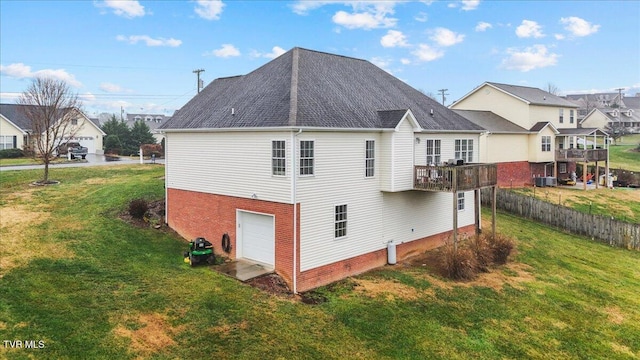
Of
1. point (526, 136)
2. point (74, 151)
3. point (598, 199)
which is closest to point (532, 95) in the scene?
point (526, 136)

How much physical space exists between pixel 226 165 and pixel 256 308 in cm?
682

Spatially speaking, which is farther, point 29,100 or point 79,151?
point 79,151

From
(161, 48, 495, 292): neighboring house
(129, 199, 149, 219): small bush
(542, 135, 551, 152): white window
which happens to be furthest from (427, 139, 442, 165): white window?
(542, 135, 551, 152): white window

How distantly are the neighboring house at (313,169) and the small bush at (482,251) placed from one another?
247 cm

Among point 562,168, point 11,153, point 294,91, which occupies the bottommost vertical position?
point 562,168

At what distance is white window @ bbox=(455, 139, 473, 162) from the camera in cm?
2384

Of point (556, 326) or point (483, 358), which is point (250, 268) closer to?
point (483, 358)

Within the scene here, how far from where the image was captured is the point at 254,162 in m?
17.6

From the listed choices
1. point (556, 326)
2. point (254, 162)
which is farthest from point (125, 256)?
point (556, 326)

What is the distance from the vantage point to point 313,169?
16.8 m

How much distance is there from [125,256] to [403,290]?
36.0ft

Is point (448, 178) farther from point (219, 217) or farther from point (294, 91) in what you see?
point (219, 217)

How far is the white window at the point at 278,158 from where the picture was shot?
16553mm

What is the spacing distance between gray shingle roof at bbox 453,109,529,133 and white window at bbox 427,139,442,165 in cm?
1820
